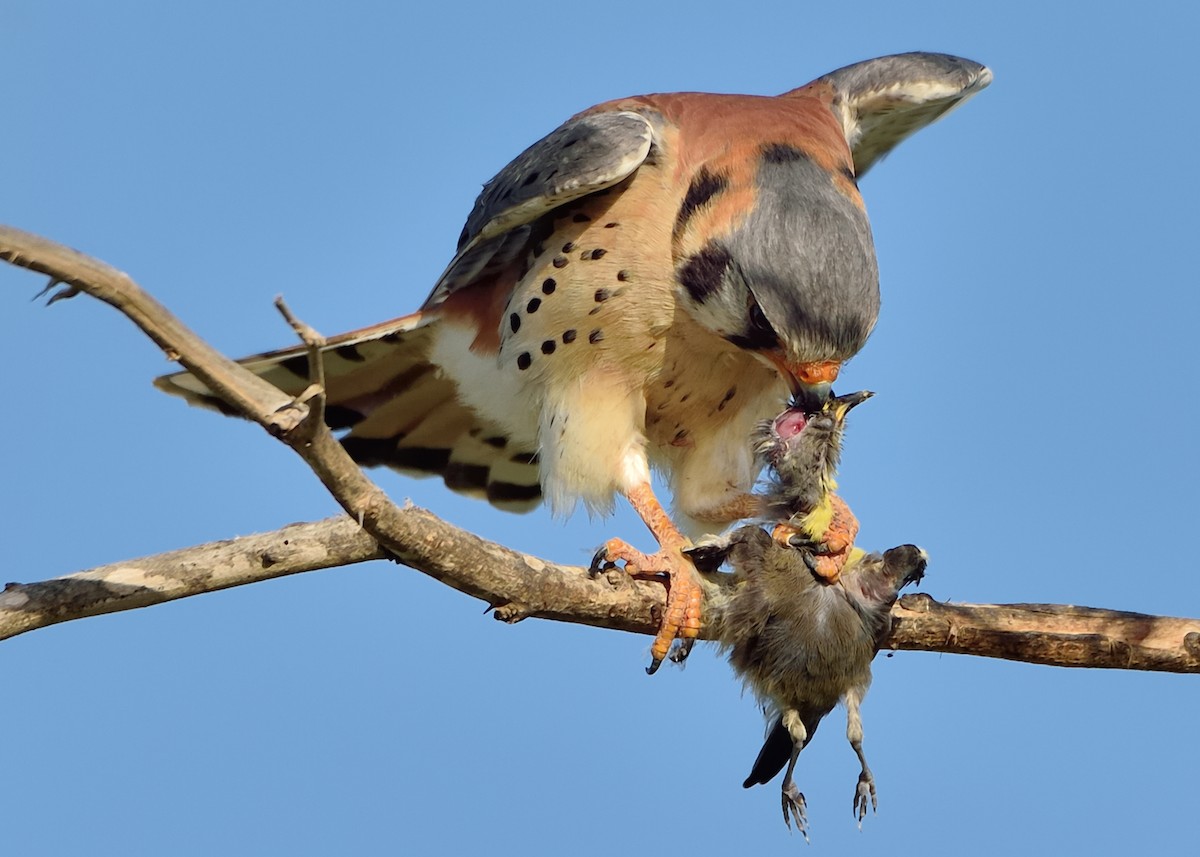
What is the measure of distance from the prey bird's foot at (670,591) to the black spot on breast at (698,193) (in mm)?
1175

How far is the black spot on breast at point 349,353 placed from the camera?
562 centimetres

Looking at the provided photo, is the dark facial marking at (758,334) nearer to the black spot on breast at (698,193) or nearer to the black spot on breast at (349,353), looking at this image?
the black spot on breast at (698,193)

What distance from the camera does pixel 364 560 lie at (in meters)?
4.07

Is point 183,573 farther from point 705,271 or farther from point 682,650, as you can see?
point 705,271

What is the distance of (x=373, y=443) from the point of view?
19.9ft

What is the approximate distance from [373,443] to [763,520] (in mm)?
1905

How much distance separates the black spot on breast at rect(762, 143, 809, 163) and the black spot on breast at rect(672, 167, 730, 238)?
7.7 inches

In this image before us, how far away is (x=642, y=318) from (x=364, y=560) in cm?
149

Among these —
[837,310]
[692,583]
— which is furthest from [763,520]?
[837,310]

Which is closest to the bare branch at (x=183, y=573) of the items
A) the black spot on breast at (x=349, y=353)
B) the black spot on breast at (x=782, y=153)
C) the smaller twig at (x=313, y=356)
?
the smaller twig at (x=313, y=356)

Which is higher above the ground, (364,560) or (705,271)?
(705,271)

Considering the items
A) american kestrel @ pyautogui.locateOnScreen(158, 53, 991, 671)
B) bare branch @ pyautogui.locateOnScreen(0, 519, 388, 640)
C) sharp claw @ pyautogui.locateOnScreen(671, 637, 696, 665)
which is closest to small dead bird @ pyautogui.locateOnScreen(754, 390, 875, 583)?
american kestrel @ pyautogui.locateOnScreen(158, 53, 991, 671)

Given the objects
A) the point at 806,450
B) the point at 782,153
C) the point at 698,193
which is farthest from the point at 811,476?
the point at 782,153

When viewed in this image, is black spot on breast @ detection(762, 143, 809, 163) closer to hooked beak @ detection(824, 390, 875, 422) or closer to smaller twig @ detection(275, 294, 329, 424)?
hooked beak @ detection(824, 390, 875, 422)
